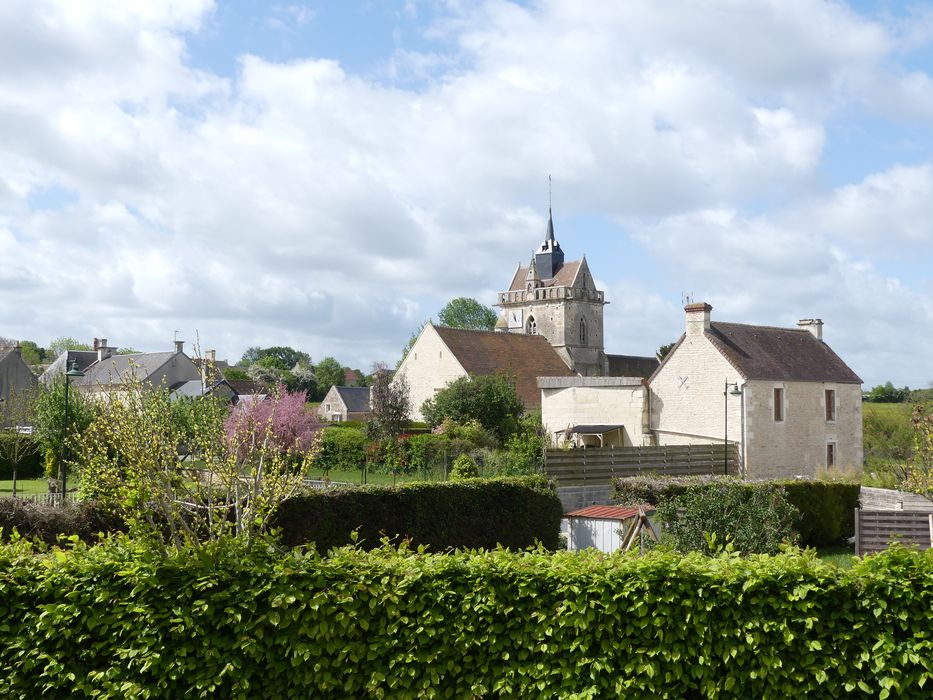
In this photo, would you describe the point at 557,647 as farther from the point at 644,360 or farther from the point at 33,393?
the point at 644,360

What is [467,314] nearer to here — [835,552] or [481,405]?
[481,405]

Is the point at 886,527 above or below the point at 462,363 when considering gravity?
below

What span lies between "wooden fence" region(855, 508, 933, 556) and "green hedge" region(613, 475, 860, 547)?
4.35 meters

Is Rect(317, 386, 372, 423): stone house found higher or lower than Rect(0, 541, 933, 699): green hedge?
higher

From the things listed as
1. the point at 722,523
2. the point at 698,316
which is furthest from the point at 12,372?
the point at 722,523

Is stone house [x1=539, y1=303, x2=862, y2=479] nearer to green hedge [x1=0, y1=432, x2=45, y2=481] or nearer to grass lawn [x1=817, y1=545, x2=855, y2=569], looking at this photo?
grass lawn [x1=817, y1=545, x2=855, y2=569]

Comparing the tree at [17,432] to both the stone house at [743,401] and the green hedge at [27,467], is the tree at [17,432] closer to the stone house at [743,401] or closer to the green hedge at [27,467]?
the green hedge at [27,467]

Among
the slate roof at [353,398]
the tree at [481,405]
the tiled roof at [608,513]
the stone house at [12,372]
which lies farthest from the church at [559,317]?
the tiled roof at [608,513]

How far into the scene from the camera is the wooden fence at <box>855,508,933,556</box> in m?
15.3

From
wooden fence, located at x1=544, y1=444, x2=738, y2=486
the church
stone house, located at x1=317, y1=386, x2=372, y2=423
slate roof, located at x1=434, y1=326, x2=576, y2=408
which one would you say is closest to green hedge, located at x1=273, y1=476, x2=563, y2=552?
wooden fence, located at x1=544, y1=444, x2=738, y2=486

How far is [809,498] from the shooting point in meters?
20.4

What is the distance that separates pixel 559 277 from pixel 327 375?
1342 inches

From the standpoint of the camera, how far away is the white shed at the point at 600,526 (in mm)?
16048

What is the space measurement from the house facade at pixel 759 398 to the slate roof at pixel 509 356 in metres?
14.9
